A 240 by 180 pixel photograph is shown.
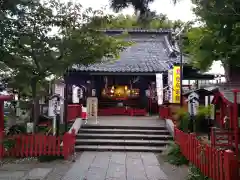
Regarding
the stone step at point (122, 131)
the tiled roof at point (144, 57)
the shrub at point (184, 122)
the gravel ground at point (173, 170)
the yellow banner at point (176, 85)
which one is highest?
the tiled roof at point (144, 57)

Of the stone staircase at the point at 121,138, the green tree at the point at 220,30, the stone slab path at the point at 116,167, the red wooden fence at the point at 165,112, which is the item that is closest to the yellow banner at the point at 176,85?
the red wooden fence at the point at 165,112

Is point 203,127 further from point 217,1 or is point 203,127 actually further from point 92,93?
point 217,1

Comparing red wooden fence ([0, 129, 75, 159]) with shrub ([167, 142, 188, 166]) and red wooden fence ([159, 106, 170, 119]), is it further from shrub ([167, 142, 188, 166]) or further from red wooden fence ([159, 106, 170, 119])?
red wooden fence ([159, 106, 170, 119])

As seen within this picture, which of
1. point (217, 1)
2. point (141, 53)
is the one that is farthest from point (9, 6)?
point (141, 53)

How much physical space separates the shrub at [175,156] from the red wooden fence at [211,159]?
23 centimetres

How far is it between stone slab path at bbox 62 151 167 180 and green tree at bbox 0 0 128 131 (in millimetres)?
3267

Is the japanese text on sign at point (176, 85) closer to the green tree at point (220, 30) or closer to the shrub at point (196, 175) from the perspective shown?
the shrub at point (196, 175)

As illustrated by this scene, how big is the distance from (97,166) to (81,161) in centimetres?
89

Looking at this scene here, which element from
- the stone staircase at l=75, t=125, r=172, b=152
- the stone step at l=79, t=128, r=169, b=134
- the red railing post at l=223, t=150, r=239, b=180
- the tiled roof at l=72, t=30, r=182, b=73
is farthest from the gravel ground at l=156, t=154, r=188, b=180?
the tiled roof at l=72, t=30, r=182, b=73

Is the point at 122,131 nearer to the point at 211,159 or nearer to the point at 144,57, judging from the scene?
the point at 211,159

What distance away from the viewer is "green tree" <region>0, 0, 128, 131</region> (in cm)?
912

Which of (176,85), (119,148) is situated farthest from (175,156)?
(176,85)

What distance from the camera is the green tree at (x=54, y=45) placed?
9.12 m

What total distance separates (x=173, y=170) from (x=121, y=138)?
413 centimetres
